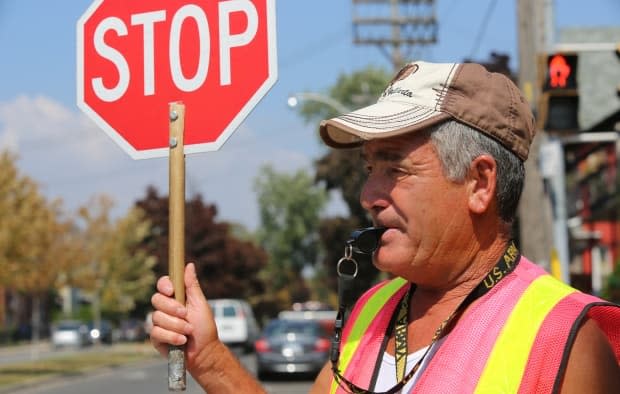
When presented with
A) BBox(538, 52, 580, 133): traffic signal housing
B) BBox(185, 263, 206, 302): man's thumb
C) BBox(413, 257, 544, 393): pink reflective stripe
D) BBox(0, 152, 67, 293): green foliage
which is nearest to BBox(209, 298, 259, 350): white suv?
BBox(0, 152, 67, 293): green foliage

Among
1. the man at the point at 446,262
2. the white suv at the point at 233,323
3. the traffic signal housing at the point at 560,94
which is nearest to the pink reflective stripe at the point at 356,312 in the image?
the man at the point at 446,262

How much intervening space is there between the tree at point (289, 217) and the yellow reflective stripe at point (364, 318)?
230 feet

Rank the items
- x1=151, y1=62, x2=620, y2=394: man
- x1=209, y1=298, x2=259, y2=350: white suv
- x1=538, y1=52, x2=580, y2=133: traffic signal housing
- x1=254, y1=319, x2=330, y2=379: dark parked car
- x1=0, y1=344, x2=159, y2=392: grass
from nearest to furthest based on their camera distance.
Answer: x1=151, y1=62, x2=620, y2=394: man < x1=538, y1=52, x2=580, y2=133: traffic signal housing < x1=254, y1=319, x2=330, y2=379: dark parked car < x1=0, y1=344, x2=159, y2=392: grass < x1=209, y1=298, x2=259, y2=350: white suv

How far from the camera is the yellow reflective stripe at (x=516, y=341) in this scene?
7.03 ft

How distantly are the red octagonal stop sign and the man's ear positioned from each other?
1.96 ft

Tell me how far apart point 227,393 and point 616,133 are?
12614mm

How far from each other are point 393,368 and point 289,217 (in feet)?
238

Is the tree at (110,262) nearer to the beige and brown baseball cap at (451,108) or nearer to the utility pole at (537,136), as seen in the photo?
the utility pole at (537,136)

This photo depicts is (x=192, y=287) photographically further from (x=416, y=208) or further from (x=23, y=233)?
(x=23, y=233)

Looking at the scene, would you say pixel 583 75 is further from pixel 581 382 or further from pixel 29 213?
pixel 29 213

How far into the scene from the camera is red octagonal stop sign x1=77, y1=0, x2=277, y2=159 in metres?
2.70

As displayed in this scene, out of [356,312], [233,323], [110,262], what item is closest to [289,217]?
[110,262]

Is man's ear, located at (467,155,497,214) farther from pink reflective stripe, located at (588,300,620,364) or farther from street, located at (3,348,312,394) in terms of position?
street, located at (3,348,312,394)

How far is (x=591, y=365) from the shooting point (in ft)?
6.85
